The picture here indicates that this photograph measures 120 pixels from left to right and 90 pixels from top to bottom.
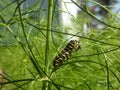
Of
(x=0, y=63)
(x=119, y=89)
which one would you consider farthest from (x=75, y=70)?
(x=0, y=63)

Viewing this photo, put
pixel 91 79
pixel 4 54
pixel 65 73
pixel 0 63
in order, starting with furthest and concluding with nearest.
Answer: pixel 4 54
pixel 0 63
pixel 65 73
pixel 91 79

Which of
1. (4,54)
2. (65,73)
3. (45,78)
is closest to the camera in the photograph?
(45,78)

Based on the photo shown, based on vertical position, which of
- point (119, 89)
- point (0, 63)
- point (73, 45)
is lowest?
point (0, 63)

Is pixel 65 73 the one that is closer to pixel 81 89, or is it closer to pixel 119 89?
pixel 81 89

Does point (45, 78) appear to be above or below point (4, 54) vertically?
above

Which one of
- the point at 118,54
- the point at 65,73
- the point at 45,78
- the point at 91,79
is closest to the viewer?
the point at 45,78

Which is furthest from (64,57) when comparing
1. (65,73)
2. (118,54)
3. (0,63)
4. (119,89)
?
(0,63)

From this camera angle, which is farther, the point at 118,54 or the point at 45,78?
the point at 118,54

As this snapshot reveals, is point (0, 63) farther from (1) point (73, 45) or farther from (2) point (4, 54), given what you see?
(1) point (73, 45)

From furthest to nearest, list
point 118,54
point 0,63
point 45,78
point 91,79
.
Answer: point 0,63 < point 118,54 < point 91,79 < point 45,78
